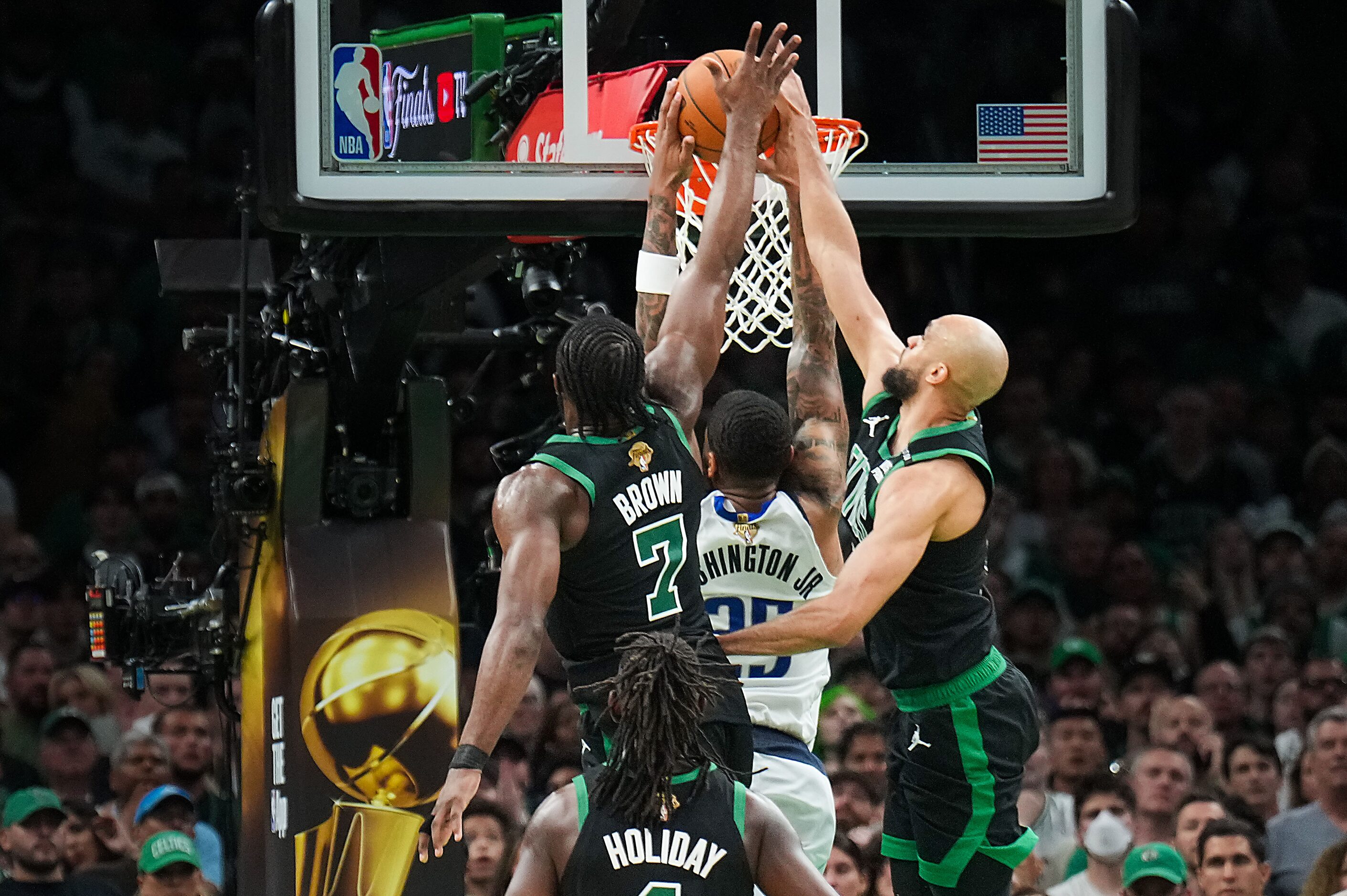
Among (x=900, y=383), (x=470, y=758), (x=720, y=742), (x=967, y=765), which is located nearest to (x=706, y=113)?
Result: (x=900, y=383)

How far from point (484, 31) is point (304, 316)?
163cm

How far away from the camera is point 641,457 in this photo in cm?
511

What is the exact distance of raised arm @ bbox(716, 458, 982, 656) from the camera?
197 inches

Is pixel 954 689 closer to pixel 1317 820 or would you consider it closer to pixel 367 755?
pixel 367 755

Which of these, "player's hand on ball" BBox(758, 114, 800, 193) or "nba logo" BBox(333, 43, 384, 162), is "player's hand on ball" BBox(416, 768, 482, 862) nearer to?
"player's hand on ball" BBox(758, 114, 800, 193)

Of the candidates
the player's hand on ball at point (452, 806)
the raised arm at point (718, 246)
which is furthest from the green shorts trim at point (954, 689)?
the player's hand on ball at point (452, 806)

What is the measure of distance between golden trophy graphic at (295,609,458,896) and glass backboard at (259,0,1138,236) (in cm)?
201

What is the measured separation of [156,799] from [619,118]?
385cm

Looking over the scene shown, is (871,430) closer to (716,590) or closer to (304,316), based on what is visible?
(716,590)

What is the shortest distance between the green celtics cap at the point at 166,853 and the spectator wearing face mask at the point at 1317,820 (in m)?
4.17

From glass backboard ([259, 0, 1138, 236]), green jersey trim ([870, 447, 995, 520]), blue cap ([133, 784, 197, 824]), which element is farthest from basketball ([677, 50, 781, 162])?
blue cap ([133, 784, 197, 824])

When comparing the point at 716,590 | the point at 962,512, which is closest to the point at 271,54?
the point at 716,590

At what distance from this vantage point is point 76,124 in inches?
496

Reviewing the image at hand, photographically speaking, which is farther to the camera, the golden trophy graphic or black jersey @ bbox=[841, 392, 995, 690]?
the golden trophy graphic
